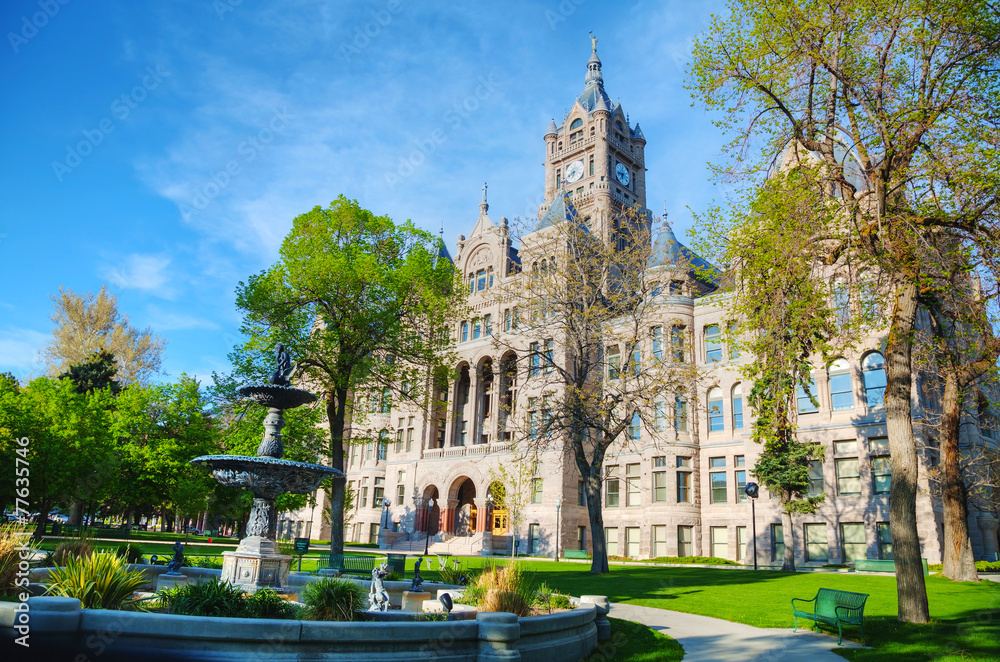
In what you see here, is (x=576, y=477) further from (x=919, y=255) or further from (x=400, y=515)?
(x=919, y=255)

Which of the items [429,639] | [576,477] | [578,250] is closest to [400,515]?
[576,477]

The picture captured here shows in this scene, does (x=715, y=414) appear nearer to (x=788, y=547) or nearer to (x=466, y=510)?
(x=788, y=547)

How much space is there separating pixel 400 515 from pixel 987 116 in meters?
48.1

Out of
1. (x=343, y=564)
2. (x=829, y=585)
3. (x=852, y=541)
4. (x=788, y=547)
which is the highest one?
(x=852, y=541)

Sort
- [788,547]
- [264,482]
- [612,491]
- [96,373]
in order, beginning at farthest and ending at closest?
[96,373]
[612,491]
[788,547]
[264,482]

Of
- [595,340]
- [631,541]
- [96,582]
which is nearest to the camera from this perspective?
[96,582]

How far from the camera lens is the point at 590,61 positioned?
7944 cm

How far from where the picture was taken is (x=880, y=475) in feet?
113

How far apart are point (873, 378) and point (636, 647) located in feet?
99.6

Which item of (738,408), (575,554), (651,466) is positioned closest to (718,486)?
(651,466)

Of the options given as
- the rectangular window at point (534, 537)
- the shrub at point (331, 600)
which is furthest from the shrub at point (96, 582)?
the rectangular window at point (534, 537)

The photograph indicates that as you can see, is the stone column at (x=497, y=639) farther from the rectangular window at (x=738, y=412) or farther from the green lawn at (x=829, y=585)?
the rectangular window at (x=738, y=412)

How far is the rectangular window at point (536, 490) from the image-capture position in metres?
45.1

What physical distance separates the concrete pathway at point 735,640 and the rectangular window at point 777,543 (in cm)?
2431
